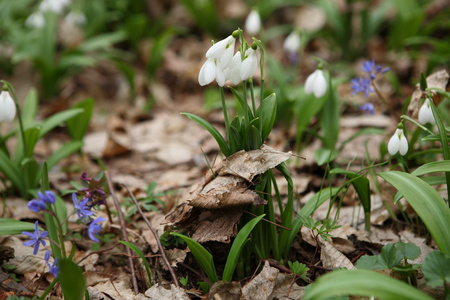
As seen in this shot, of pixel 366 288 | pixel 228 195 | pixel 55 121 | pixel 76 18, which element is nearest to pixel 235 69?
pixel 228 195

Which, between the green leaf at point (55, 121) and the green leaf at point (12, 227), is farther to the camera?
the green leaf at point (55, 121)

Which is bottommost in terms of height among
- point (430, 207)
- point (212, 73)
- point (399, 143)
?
point (430, 207)

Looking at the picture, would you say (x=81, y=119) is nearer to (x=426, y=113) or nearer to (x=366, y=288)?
(x=426, y=113)

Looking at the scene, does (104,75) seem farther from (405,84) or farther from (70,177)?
(405,84)

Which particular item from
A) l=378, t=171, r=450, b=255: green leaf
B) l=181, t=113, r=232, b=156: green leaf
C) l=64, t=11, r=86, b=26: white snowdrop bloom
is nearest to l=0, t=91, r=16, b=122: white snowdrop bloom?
l=181, t=113, r=232, b=156: green leaf

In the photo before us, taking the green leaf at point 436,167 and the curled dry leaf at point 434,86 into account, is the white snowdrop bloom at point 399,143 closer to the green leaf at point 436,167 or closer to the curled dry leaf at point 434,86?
the green leaf at point 436,167

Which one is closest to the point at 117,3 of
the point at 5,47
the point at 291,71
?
the point at 5,47

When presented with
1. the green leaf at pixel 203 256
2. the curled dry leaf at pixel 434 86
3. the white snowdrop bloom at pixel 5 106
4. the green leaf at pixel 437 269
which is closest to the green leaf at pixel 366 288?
the green leaf at pixel 437 269
